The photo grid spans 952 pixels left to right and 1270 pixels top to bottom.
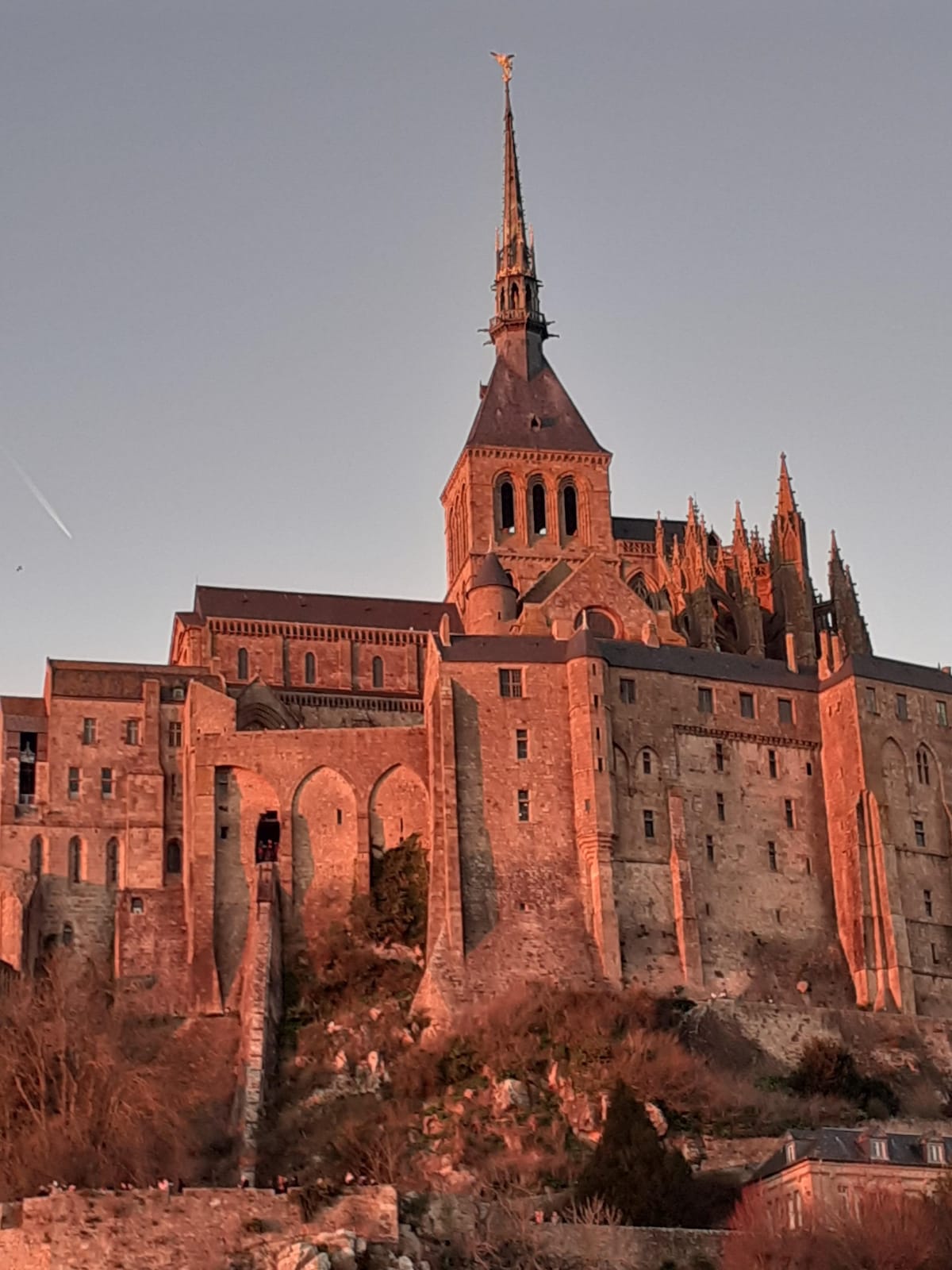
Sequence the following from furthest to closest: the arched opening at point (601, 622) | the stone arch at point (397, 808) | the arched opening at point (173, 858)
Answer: the arched opening at point (601, 622), the arched opening at point (173, 858), the stone arch at point (397, 808)

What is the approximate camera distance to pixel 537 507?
101 meters

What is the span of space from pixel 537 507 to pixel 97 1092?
132ft

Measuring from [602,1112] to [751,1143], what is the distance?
477cm

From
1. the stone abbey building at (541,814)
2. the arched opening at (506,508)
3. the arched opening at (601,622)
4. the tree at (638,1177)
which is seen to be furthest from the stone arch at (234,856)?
the arched opening at (506,508)

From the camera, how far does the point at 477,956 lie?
77312mm

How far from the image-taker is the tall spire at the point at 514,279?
4242 inches

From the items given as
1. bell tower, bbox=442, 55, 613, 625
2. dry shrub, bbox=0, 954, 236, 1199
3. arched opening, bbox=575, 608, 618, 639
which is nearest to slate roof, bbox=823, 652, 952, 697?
arched opening, bbox=575, 608, 618, 639

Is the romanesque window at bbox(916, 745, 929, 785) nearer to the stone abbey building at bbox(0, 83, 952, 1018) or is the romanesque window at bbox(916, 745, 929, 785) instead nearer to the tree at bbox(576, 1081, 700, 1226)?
the stone abbey building at bbox(0, 83, 952, 1018)

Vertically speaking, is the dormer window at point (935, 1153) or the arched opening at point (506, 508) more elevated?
the arched opening at point (506, 508)

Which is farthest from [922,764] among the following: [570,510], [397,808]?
[570,510]

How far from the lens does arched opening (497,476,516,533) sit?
99.9 metres

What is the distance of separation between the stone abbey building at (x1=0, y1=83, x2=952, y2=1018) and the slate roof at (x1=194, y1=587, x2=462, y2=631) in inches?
226

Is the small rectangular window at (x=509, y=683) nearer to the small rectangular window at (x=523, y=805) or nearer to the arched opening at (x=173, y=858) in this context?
the small rectangular window at (x=523, y=805)

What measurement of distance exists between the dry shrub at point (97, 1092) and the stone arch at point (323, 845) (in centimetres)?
617
